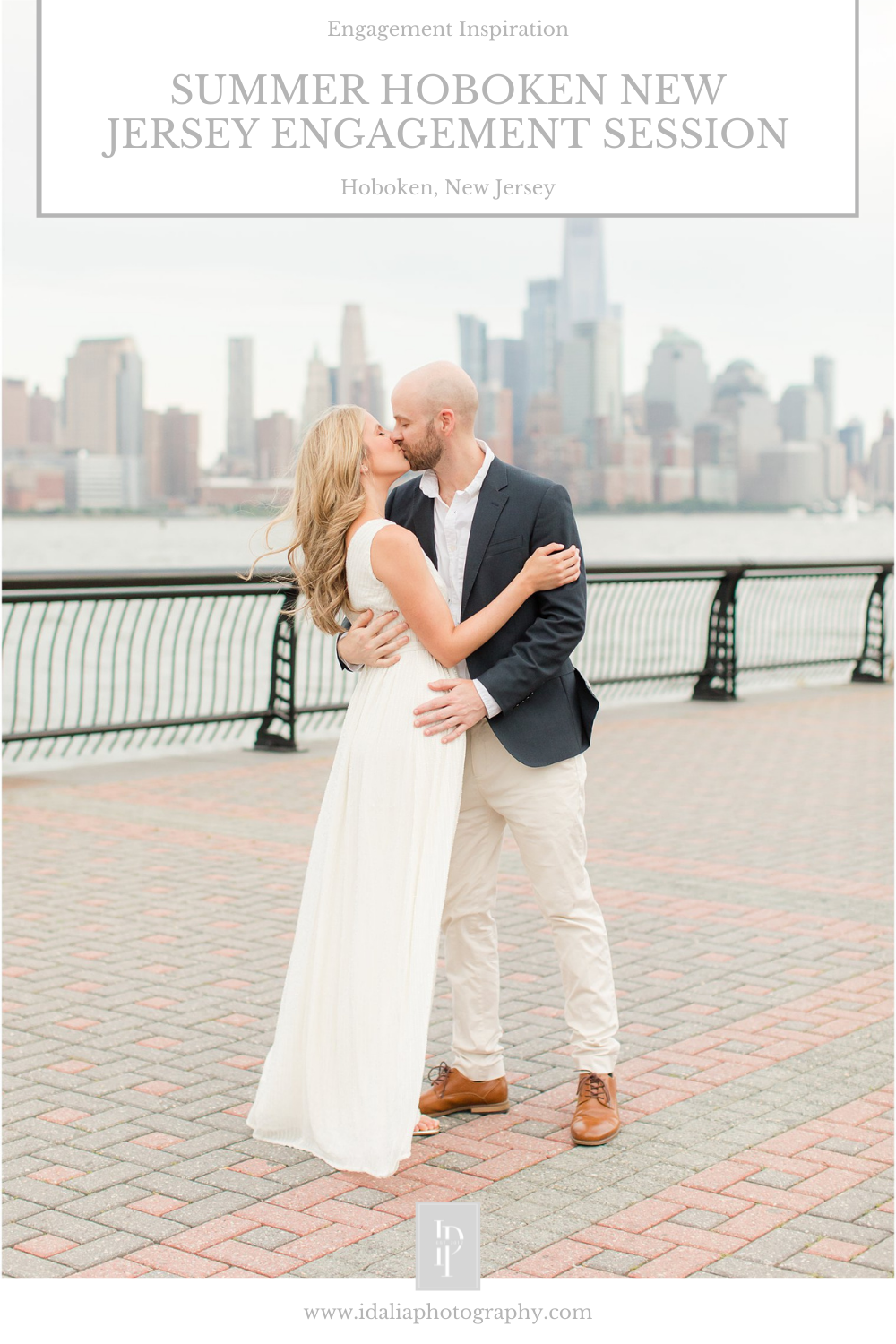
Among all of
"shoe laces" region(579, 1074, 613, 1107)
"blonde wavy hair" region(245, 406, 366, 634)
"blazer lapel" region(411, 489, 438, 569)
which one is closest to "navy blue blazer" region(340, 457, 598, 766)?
"blazer lapel" region(411, 489, 438, 569)

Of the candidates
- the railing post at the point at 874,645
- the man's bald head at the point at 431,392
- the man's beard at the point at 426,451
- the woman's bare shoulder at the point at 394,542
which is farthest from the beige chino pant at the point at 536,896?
the railing post at the point at 874,645

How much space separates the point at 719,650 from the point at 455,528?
1060 cm

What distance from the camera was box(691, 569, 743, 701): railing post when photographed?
13898mm

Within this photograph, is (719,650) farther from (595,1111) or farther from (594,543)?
(594,543)

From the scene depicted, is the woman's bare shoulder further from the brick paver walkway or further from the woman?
the brick paver walkway

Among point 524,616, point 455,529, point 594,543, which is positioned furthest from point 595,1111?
point 594,543

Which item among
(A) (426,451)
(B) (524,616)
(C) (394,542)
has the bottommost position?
(B) (524,616)

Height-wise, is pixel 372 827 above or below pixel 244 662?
above

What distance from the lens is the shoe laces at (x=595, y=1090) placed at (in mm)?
3984

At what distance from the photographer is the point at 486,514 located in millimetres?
3861

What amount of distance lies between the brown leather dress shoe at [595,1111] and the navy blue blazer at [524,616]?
2.88 ft
